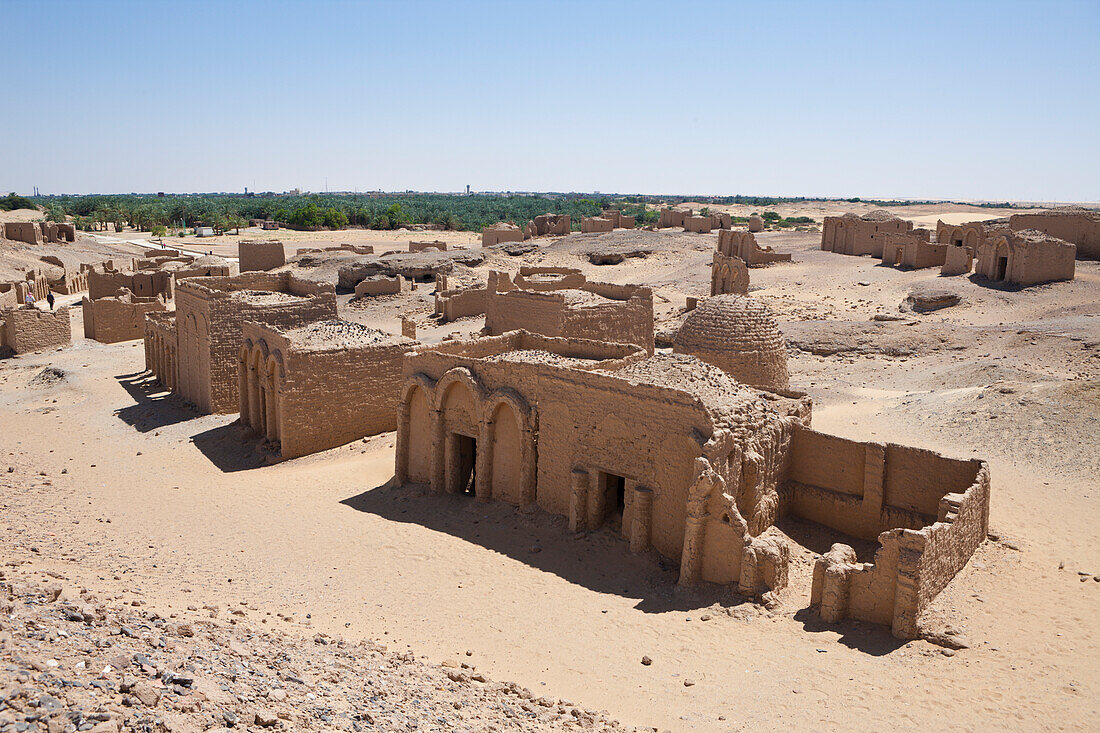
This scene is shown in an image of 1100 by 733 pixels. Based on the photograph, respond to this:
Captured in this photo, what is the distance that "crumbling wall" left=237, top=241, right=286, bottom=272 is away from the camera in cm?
4269

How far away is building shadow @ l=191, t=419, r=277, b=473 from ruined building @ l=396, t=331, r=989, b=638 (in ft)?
14.2

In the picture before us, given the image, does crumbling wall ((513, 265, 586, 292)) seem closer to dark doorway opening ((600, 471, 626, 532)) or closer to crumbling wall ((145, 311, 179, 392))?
crumbling wall ((145, 311, 179, 392))

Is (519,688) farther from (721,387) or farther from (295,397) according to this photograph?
(295,397)

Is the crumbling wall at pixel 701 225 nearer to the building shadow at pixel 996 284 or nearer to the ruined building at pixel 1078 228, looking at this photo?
the ruined building at pixel 1078 228

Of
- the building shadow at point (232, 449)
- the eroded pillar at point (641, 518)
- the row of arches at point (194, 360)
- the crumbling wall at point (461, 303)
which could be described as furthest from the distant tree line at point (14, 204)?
the eroded pillar at point (641, 518)

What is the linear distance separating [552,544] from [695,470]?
3094mm

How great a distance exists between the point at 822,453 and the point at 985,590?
351cm

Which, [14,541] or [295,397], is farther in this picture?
[295,397]

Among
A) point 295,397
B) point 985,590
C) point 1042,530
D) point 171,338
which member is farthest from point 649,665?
point 171,338

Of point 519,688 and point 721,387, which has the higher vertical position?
point 721,387

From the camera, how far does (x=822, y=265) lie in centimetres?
4562

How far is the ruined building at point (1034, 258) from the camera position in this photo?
34.6 m

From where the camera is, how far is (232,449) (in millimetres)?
20016

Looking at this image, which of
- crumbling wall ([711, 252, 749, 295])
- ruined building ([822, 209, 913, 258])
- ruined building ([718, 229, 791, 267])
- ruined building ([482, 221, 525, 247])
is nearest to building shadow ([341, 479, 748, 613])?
crumbling wall ([711, 252, 749, 295])
